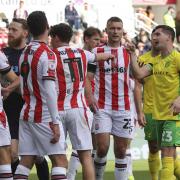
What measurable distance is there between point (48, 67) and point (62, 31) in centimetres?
105

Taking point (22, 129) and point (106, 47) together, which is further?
point (106, 47)

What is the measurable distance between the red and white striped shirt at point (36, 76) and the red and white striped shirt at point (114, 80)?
2.03 meters

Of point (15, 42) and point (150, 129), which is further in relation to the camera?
point (150, 129)

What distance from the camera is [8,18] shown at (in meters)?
22.9

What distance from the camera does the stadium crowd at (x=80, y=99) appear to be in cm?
786

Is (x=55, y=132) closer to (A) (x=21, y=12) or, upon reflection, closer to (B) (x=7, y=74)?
(B) (x=7, y=74)

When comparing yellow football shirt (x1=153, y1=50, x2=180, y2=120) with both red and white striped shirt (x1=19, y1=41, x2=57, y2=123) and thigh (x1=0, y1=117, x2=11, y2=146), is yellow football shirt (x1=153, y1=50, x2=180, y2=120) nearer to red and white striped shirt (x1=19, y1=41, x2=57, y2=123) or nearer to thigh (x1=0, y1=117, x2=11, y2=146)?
red and white striped shirt (x1=19, y1=41, x2=57, y2=123)

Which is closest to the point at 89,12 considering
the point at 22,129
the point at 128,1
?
the point at 128,1

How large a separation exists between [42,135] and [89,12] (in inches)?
729

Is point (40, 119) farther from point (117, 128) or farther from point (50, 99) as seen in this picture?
point (117, 128)

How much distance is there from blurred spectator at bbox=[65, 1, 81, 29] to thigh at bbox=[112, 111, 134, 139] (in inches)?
570

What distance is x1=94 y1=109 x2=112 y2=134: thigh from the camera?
9.79 metres

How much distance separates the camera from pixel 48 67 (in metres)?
7.71

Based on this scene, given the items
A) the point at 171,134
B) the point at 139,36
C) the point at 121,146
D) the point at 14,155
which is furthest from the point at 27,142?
the point at 139,36
